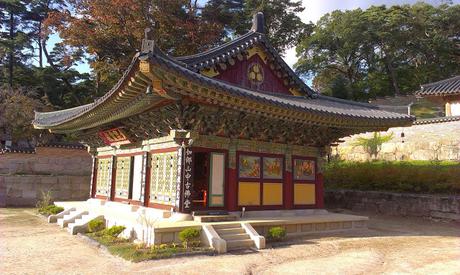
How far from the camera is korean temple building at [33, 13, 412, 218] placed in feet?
33.7

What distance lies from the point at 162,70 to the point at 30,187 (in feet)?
62.6

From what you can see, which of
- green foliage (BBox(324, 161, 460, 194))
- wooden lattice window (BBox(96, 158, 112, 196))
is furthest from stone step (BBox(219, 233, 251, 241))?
green foliage (BBox(324, 161, 460, 194))

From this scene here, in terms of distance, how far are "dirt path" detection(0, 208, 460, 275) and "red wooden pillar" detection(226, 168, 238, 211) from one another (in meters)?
2.36

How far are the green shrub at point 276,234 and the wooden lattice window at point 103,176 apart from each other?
8461 mm

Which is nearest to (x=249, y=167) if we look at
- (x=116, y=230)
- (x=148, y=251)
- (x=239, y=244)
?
(x=239, y=244)

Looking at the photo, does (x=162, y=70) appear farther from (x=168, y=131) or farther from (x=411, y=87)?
(x=411, y=87)

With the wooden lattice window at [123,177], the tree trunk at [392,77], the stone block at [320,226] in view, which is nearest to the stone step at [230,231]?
the stone block at [320,226]

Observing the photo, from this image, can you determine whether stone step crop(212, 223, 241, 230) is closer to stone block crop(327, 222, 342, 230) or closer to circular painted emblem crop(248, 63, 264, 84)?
stone block crop(327, 222, 342, 230)

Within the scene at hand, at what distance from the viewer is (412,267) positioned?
8.48m

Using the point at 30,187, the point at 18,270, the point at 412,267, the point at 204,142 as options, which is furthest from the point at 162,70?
the point at 30,187

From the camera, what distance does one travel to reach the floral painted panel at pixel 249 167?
1267 centimetres

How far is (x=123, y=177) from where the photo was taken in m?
15.6

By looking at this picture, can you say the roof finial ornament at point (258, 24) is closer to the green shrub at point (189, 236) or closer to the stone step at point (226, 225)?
the stone step at point (226, 225)

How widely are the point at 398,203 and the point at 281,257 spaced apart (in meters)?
11.3
